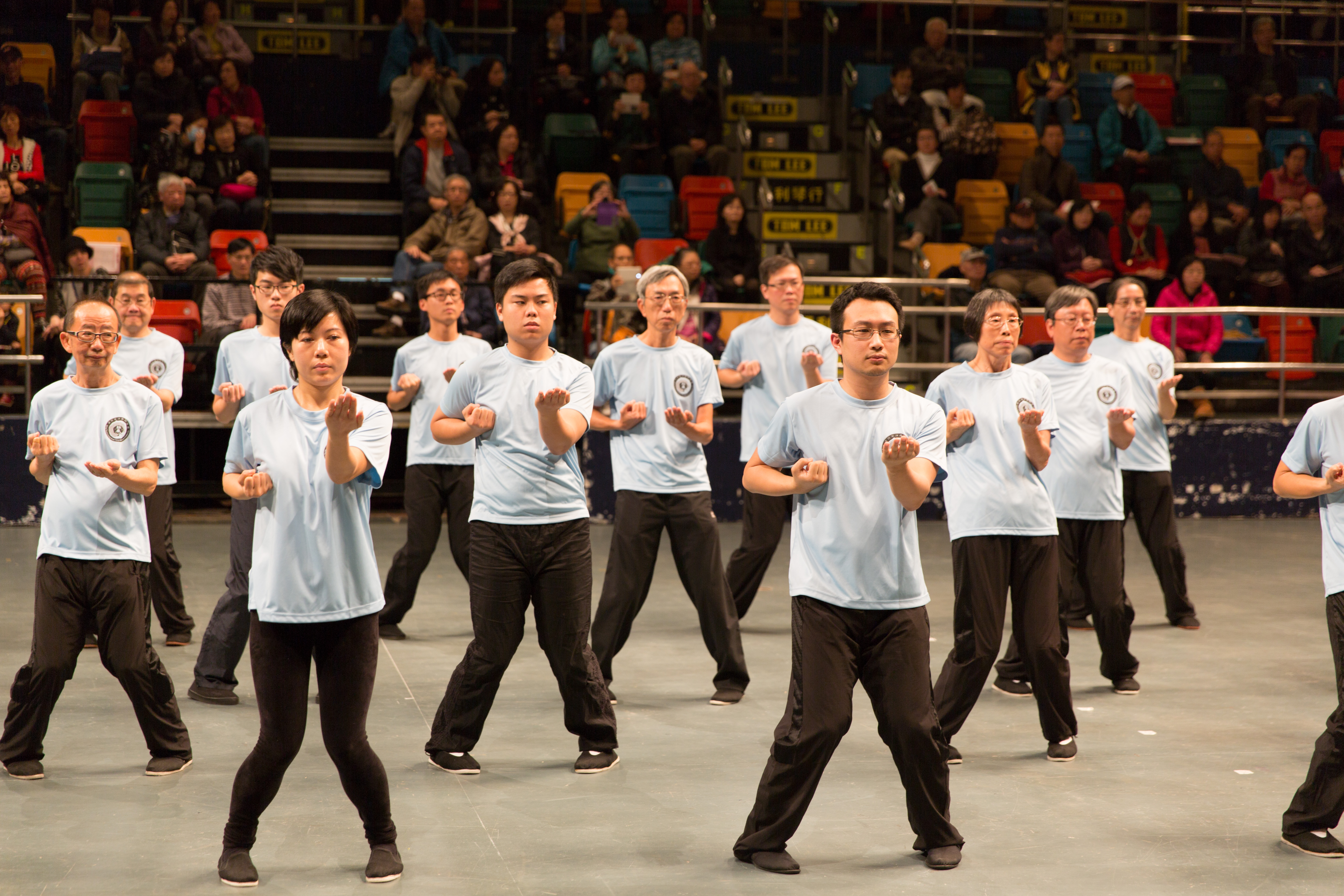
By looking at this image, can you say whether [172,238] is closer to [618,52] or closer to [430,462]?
[618,52]

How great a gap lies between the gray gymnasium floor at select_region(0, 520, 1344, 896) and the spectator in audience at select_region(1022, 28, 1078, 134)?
9742 millimetres

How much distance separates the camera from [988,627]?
549 cm

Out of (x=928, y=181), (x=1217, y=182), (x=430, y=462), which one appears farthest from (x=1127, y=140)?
(x=430, y=462)

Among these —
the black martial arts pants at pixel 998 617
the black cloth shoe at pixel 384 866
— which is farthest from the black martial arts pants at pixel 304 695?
the black martial arts pants at pixel 998 617

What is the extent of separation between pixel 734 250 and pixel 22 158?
6.64m

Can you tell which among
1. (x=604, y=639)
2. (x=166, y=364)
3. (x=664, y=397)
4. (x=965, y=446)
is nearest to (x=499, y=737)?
(x=604, y=639)

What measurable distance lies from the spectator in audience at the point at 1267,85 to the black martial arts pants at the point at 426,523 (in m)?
12.8

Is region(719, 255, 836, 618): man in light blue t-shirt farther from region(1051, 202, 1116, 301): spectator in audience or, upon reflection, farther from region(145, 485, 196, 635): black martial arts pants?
region(1051, 202, 1116, 301): spectator in audience

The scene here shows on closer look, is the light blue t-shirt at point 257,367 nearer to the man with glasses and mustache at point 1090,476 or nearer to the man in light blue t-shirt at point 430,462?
the man in light blue t-shirt at point 430,462

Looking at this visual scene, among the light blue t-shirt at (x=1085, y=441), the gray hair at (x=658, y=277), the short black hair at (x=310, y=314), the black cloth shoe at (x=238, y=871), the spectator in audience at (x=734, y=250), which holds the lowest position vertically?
the black cloth shoe at (x=238, y=871)

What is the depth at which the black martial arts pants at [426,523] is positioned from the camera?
770cm

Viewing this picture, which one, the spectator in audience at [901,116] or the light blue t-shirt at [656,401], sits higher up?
the spectator in audience at [901,116]

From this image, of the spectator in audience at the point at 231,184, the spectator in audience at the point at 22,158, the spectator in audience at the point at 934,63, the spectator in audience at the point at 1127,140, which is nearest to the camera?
the spectator in audience at the point at 22,158

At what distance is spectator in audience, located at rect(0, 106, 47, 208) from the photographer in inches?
510
